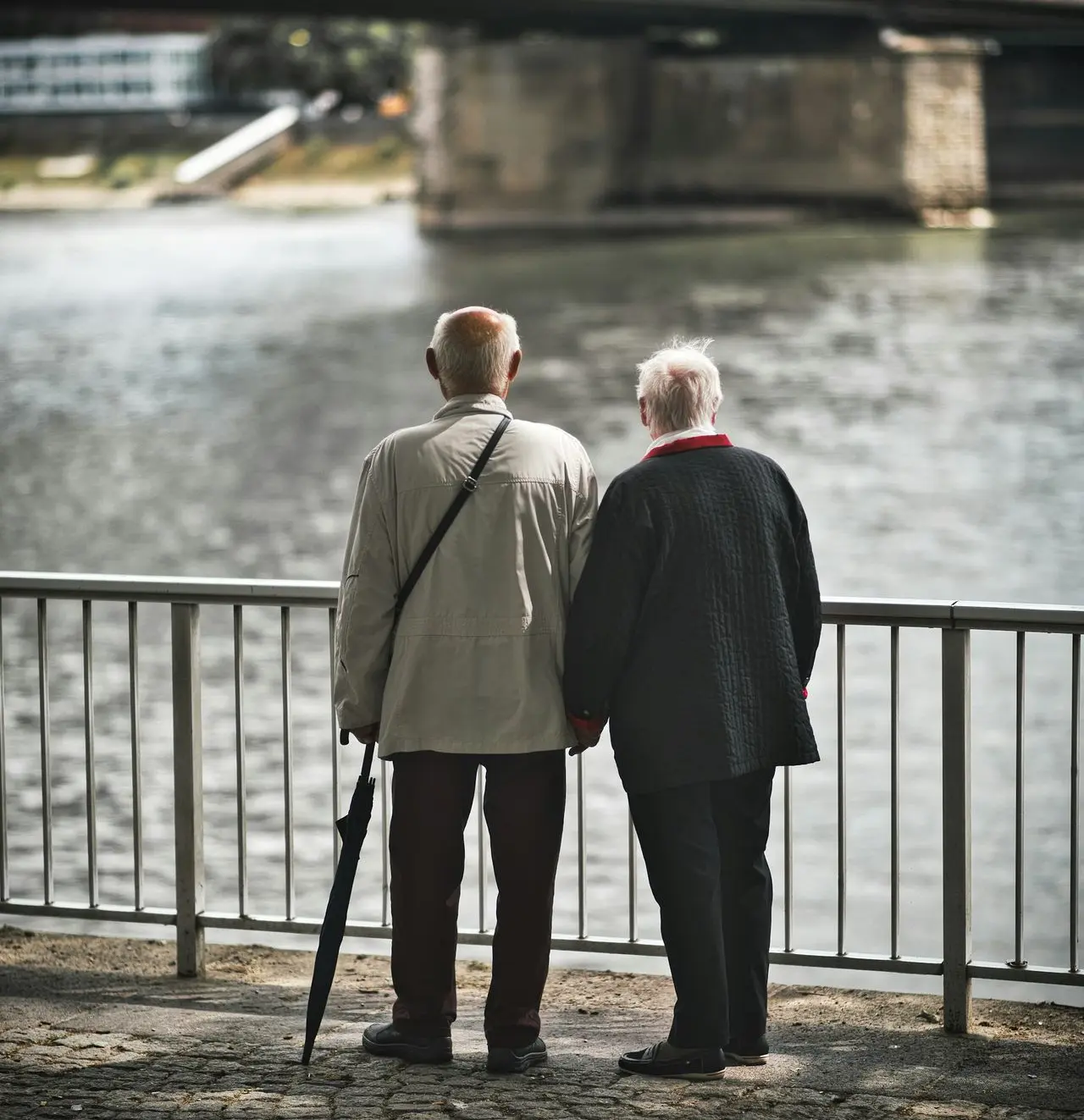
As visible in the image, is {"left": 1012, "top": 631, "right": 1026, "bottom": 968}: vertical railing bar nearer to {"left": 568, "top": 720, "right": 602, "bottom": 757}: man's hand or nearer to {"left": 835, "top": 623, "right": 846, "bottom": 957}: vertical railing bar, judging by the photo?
{"left": 835, "top": 623, "right": 846, "bottom": 957}: vertical railing bar

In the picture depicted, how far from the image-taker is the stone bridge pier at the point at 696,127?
51.9 metres

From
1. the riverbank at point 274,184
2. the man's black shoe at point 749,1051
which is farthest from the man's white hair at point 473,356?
the riverbank at point 274,184

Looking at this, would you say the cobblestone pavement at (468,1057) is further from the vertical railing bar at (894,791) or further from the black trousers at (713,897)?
the vertical railing bar at (894,791)

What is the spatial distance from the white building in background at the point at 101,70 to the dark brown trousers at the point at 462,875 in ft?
284

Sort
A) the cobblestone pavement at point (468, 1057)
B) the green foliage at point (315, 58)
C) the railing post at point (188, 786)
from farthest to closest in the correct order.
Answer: the green foliage at point (315, 58), the railing post at point (188, 786), the cobblestone pavement at point (468, 1057)

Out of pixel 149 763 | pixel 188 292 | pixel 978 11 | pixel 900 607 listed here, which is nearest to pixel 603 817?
pixel 149 763

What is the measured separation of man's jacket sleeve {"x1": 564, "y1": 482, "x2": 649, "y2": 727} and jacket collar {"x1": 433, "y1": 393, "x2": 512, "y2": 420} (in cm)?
31

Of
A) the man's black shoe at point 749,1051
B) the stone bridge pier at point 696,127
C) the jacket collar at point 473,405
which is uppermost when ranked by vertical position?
the stone bridge pier at point 696,127

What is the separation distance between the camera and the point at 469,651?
3.88 m

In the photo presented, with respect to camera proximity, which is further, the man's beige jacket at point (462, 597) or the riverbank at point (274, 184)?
the riverbank at point (274, 184)

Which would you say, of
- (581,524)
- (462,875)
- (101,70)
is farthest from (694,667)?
(101,70)

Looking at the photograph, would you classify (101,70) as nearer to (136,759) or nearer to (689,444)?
(136,759)

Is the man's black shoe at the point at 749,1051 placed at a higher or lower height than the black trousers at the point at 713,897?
lower

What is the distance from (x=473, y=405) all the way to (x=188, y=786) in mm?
1417
